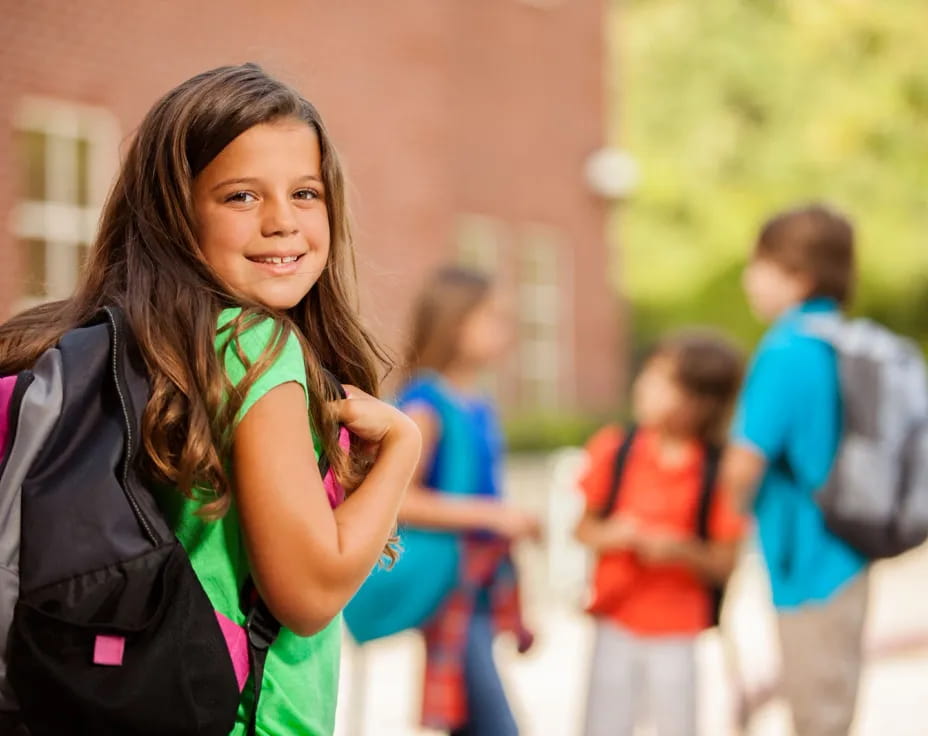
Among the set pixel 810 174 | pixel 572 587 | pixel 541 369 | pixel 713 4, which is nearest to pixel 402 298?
pixel 572 587

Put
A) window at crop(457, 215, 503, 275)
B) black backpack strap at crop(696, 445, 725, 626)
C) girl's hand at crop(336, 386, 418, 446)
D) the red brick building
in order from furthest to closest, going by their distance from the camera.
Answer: window at crop(457, 215, 503, 275), the red brick building, black backpack strap at crop(696, 445, 725, 626), girl's hand at crop(336, 386, 418, 446)

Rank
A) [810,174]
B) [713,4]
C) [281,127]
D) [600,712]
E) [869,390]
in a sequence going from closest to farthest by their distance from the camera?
[281,127], [869,390], [600,712], [810,174], [713,4]

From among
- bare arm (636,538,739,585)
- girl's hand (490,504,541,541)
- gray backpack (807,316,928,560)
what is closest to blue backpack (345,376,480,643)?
girl's hand (490,504,541,541)

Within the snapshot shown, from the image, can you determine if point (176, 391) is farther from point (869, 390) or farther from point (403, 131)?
point (403, 131)

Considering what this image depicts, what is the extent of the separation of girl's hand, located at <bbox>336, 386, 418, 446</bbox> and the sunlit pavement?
108 inches

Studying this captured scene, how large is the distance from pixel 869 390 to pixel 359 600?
65.1 inches

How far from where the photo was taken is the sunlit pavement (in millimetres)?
6418

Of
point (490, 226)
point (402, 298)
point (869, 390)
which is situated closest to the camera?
point (869, 390)

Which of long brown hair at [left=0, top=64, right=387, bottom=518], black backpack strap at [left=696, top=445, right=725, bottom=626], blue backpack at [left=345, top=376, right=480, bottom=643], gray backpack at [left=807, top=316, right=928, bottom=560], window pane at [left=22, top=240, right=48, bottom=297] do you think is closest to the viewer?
long brown hair at [left=0, top=64, right=387, bottom=518]

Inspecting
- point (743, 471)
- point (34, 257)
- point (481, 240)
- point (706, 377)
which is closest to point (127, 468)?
point (743, 471)

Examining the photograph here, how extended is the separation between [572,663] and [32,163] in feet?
16.4

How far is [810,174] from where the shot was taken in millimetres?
28234

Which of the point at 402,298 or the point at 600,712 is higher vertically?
the point at 402,298

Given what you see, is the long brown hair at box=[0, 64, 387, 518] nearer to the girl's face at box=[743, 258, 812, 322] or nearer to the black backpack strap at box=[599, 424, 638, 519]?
the girl's face at box=[743, 258, 812, 322]
